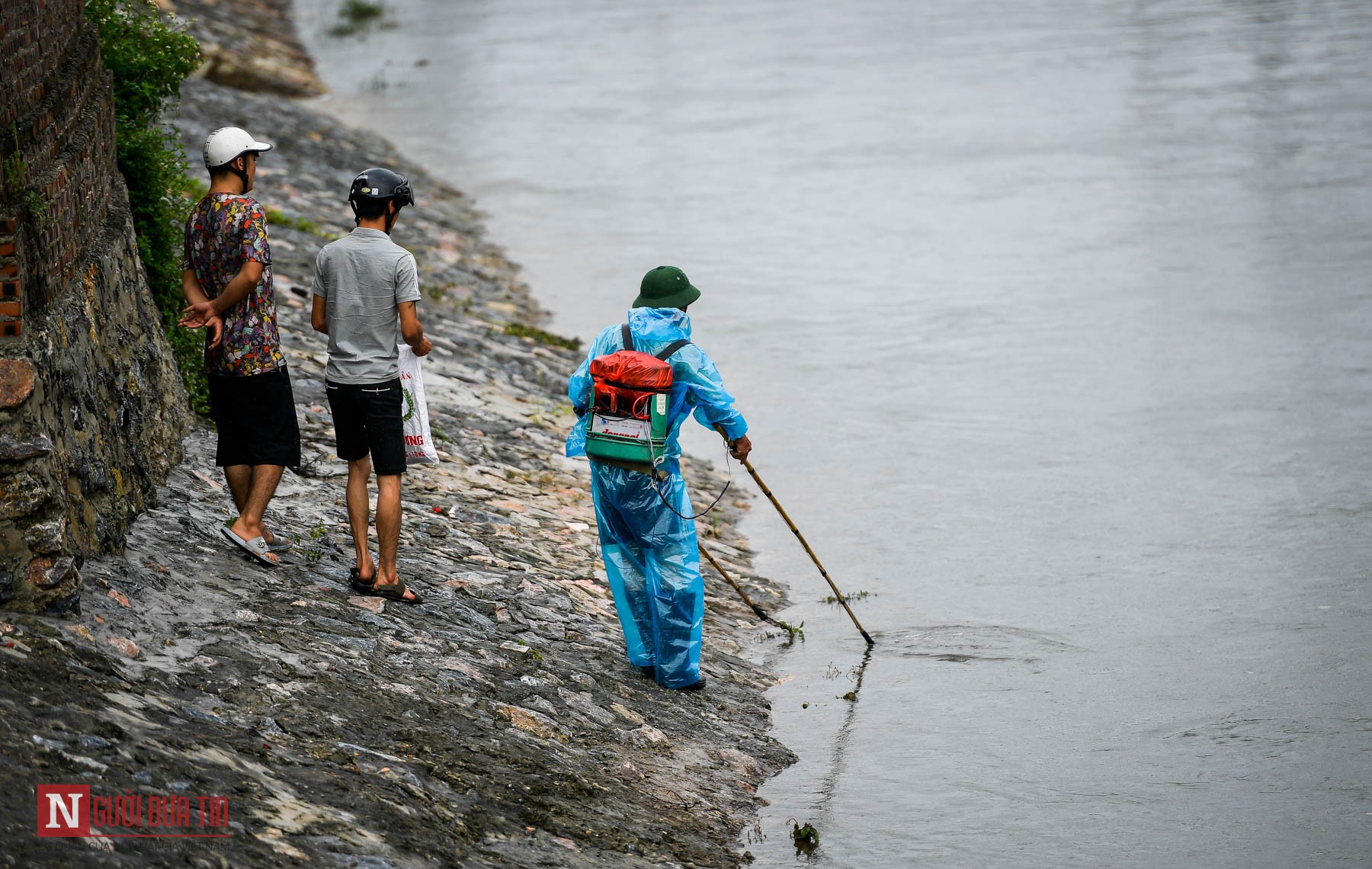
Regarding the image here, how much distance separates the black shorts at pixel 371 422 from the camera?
6.80m

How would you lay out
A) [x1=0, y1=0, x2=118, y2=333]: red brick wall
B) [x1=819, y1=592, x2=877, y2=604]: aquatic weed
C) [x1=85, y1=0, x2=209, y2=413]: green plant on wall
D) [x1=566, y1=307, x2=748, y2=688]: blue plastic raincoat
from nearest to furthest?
[x1=0, y1=0, x2=118, y2=333]: red brick wall < [x1=566, y1=307, x2=748, y2=688]: blue plastic raincoat < [x1=85, y1=0, x2=209, y2=413]: green plant on wall < [x1=819, y1=592, x2=877, y2=604]: aquatic weed

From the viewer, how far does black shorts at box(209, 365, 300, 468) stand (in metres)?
6.77

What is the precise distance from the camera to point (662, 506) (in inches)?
286

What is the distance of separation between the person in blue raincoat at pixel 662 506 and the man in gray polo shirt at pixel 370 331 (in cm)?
88

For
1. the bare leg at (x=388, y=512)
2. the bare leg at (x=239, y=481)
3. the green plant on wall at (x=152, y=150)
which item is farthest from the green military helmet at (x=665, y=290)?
the green plant on wall at (x=152, y=150)

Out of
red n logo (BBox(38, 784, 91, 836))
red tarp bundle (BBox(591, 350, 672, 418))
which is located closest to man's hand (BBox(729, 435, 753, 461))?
red tarp bundle (BBox(591, 350, 672, 418))

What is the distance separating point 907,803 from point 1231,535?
16.1ft

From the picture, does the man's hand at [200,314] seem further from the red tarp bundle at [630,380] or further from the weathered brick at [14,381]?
the red tarp bundle at [630,380]

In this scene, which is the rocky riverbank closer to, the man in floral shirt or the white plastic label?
the man in floral shirt

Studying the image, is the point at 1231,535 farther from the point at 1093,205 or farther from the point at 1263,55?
the point at 1263,55

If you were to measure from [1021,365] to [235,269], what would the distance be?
32.9ft

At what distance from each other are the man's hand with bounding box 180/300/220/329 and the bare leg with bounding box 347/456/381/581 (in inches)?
35.4

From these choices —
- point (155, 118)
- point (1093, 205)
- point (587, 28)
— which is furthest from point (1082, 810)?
point (587, 28)

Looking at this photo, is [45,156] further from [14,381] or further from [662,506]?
[662,506]
